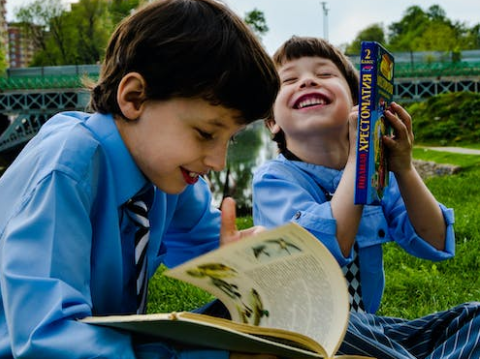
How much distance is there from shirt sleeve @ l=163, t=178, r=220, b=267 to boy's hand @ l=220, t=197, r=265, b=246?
0.19 meters

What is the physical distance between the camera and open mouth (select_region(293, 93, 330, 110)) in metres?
1.84

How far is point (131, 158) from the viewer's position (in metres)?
1.33

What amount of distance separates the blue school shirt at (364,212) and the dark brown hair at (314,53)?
0.31 metres

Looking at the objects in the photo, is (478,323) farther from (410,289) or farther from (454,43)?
(454,43)

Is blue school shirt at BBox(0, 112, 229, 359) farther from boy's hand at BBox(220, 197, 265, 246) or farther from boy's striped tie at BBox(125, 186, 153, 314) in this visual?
boy's hand at BBox(220, 197, 265, 246)

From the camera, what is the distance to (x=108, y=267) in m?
1.28

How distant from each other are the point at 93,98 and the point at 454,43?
1511 inches

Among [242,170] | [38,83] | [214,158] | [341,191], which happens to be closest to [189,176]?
[214,158]

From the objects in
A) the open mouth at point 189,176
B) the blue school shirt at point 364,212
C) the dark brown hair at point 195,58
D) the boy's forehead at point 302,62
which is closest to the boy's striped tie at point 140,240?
the open mouth at point 189,176

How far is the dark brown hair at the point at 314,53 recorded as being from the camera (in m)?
1.95

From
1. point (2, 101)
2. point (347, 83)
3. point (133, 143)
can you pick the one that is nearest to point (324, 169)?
point (347, 83)

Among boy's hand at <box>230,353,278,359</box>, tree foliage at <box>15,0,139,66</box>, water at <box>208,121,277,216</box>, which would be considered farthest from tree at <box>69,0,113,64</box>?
boy's hand at <box>230,353,278,359</box>

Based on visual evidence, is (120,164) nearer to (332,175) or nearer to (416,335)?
(332,175)

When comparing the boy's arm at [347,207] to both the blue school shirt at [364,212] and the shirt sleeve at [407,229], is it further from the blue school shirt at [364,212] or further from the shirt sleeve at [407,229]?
the shirt sleeve at [407,229]
